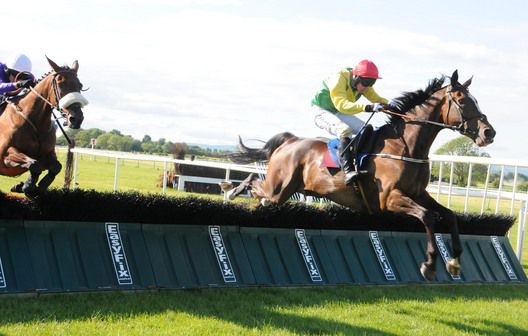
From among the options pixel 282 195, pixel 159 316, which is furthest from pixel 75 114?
pixel 282 195

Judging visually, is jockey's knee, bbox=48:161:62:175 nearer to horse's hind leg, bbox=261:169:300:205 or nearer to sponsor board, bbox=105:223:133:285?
sponsor board, bbox=105:223:133:285

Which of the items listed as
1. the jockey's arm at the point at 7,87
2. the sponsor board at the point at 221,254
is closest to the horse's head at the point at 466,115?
the sponsor board at the point at 221,254

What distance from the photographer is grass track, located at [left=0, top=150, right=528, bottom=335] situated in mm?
4594

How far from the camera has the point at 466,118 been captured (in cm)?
624

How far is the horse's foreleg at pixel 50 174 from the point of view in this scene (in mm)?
5815

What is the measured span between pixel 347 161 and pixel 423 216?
1.09 meters

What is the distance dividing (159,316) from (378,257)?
3515 mm

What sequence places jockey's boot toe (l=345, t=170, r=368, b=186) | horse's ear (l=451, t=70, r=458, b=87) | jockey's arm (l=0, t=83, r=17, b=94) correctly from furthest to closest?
jockey's boot toe (l=345, t=170, r=368, b=186) → jockey's arm (l=0, t=83, r=17, b=94) → horse's ear (l=451, t=70, r=458, b=87)

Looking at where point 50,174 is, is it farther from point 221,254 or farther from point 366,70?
point 366,70

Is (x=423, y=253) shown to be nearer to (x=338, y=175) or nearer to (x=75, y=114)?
(x=338, y=175)

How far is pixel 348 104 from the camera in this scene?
6.67 meters

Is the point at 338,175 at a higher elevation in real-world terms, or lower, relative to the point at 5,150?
lower

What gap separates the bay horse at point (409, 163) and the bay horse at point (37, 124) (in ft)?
8.11

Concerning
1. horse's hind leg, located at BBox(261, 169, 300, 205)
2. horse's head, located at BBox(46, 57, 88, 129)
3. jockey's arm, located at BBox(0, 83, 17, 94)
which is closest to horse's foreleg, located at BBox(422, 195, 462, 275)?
horse's hind leg, located at BBox(261, 169, 300, 205)
